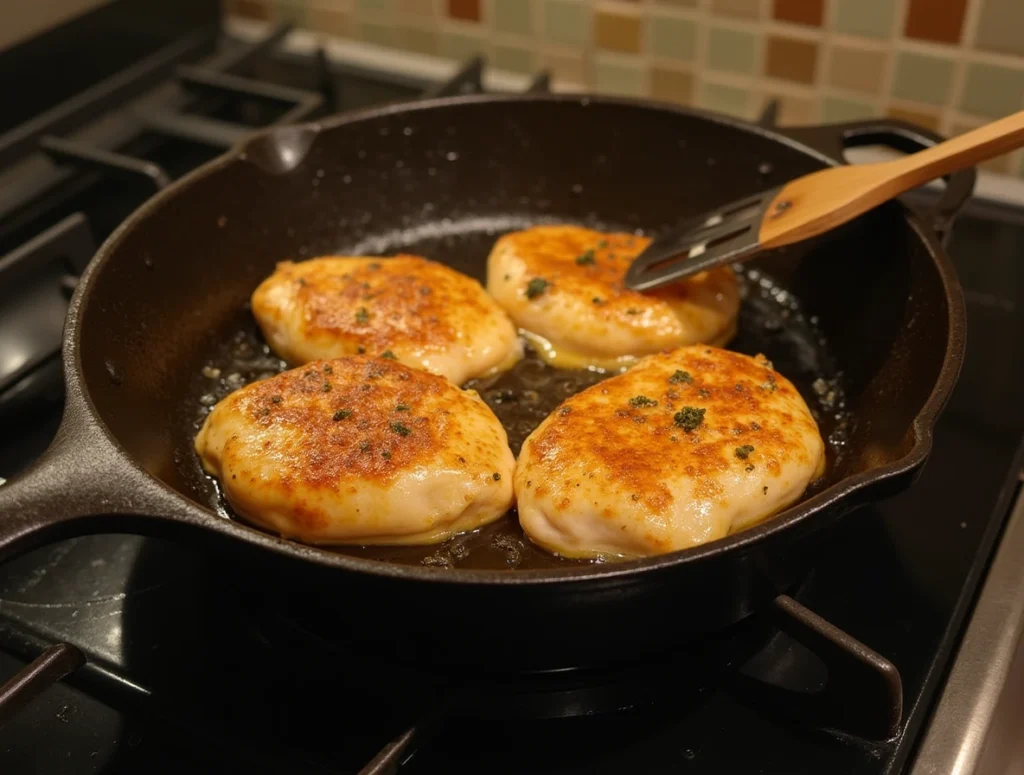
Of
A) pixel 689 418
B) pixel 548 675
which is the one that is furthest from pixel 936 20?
pixel 548 675

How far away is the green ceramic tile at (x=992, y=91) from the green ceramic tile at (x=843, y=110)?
15 cm

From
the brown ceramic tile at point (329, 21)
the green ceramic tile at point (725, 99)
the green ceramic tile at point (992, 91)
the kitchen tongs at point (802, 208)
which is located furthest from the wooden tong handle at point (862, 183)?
the brown ceramic tile at point (329, 21)

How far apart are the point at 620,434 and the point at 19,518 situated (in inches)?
24.2

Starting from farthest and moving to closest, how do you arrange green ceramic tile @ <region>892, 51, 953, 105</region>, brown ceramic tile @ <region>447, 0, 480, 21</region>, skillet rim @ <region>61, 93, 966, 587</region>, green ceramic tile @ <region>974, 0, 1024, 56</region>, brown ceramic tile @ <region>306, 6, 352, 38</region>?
1. brown ceramic tile @ <region>306, 6, 352, 38</region>
2. brown ceramic tile @ <region>447, 0, 480, 21</region>
3. green ceramic tile @ <region>892, 51, 953, 105</region>
4. green ceramic tile @ <region>974, 0, 1024, 56</region>
5. skillet rim @ <region>61, 93, 966, 587</region>

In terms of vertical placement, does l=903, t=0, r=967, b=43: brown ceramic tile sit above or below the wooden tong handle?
above

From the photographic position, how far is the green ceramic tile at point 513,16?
186 cm

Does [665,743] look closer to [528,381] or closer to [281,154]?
[528,381]

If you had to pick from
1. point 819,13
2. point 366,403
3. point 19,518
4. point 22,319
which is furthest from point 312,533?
point 819,13

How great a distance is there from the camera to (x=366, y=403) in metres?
1.17

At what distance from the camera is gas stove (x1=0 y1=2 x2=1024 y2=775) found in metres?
0.91

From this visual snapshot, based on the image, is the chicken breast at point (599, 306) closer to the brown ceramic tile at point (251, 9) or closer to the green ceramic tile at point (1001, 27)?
the green ceramic tile at point (1001, 27)

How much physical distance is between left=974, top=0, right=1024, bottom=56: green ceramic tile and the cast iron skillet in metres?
0.30

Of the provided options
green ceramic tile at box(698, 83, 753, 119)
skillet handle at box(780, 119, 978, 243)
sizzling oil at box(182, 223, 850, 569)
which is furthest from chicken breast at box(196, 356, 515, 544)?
green ceramic tile at box(698, 83, 753, 119)

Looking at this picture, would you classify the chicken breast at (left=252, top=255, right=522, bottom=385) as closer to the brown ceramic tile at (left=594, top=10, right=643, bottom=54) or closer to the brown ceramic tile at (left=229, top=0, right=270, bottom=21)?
the brown ceramic tile at (left=594, top=10, right=643, bottom=54)
